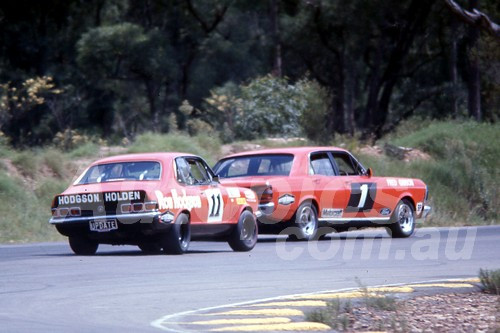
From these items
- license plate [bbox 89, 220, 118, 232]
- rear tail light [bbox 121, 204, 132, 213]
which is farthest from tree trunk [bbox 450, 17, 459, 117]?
license plate [bbox 89, 220, 118, 232]

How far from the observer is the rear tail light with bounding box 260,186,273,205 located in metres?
17.2

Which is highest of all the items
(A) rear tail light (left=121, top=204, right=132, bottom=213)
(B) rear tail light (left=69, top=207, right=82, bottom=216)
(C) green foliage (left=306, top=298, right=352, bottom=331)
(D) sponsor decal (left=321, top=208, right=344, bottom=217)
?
(A) rear tail light (left=121, top=204, right=132, bottom=213)

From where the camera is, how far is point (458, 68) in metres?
49.3

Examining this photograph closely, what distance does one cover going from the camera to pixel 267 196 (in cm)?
1725

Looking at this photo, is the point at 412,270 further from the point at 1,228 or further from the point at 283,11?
the point at 283,11

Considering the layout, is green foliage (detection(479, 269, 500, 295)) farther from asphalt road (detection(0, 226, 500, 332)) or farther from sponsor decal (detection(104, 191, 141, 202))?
sponsor decal (detection(104, 191, 141, 202))

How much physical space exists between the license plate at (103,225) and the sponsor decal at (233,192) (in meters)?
2.32

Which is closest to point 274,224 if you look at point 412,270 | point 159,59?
point 412,270

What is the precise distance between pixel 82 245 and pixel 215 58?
3283 cm

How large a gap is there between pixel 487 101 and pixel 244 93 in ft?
43.4

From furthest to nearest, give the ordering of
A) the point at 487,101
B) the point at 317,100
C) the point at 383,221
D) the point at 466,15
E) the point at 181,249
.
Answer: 1. the point at 487,101
2. the point at 317,100
3. the point at 383,221
4. the point at 181,249
5. the point at 466,15

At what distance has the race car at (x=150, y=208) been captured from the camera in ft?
47.3

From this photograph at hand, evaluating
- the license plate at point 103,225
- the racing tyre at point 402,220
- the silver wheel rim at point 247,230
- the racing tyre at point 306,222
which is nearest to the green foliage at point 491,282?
the license plate at point 103,225

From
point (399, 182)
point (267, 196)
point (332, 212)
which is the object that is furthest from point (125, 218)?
point (399, 182)
